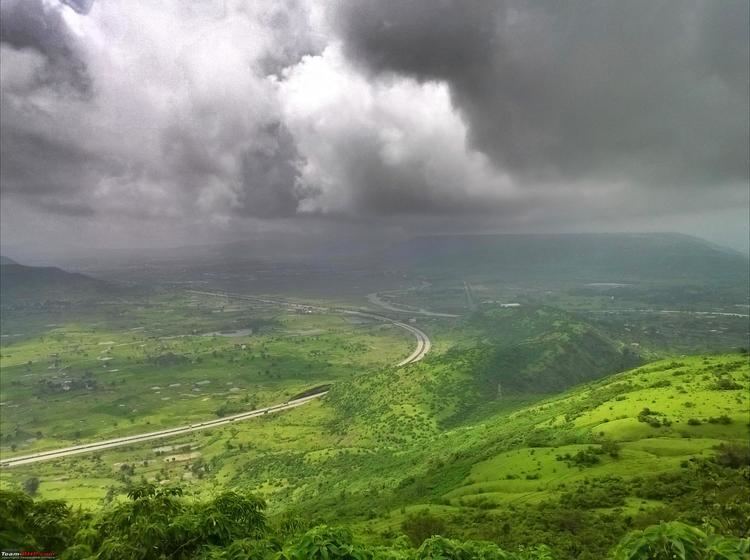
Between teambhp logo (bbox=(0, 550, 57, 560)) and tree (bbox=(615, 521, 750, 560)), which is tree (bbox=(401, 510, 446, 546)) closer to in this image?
teambhp logo (bbox=(0, 550, 57, 560))

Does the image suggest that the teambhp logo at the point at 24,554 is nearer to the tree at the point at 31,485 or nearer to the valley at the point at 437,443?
the valley at the point at 437,443

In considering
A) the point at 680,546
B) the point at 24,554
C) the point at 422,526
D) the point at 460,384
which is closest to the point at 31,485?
the point at 422,526

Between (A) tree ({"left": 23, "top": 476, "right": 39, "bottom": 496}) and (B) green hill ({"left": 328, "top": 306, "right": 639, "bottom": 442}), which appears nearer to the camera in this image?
(A) tree ({"left": 23, "top": 476, "right": 39, "bottom": 496})

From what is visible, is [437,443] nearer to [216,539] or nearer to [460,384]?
[460,384]

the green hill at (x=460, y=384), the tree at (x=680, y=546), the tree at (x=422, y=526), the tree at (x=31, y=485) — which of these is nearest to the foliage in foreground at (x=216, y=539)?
the tree at (x=680, y=546)

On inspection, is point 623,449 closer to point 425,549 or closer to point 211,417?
point 425,549

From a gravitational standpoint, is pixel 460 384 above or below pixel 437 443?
above

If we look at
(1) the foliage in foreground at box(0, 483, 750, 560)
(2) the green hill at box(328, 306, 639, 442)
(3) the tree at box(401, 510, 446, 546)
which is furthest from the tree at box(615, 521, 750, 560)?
(2) the green hill at box(328, 306, 639, 442)

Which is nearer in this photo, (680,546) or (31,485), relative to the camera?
(680,546)
